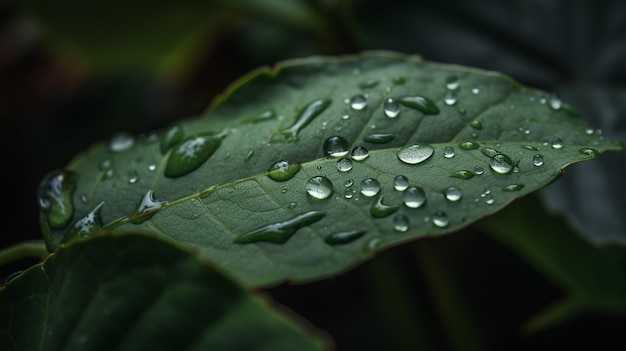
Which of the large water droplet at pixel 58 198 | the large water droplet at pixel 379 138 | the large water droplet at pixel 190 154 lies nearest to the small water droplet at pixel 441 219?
the large water droplet at pixel 379 138

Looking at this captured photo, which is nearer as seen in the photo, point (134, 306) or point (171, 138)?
point (134, 306)

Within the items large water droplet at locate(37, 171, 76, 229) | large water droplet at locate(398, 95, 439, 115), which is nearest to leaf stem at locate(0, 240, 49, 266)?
large water droplet at locate(37, 171, 76, 229)

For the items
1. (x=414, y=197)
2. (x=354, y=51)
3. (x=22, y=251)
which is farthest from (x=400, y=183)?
(x=354, y=51)

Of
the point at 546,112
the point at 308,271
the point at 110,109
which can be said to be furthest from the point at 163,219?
the point at 110,109

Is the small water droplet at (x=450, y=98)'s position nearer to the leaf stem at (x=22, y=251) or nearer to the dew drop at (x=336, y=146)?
the dew drop at (x=336, y=146)

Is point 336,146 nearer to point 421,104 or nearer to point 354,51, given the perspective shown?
point 421,104

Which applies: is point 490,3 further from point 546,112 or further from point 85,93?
point 85,93
